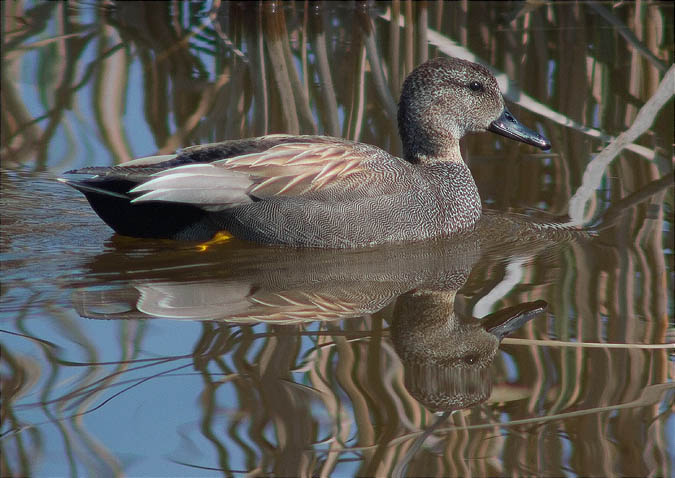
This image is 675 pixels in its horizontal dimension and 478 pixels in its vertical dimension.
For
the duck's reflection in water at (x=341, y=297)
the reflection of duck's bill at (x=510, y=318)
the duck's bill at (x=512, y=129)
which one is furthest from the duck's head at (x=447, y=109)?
the reflection of duck's bill at (x=510, y=318)

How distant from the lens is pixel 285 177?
5.83 m

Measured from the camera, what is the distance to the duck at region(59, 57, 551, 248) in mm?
5648

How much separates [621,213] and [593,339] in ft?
6.71

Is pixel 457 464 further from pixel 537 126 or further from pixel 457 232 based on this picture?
pixel 537 126

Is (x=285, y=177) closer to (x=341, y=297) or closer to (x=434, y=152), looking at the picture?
(x=341, y=297)

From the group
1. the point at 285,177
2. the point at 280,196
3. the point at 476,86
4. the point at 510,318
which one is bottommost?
the point at 510,318

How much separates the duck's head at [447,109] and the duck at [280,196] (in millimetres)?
356

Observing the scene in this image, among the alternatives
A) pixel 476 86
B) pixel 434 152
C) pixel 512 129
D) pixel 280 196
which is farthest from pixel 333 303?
pixel 512 129

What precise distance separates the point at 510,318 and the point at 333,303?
82 centimetres

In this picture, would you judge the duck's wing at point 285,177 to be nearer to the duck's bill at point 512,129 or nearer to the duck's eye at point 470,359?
the duck's bill at point 512,129

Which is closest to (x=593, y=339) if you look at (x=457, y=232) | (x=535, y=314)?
(x=535, y=314)

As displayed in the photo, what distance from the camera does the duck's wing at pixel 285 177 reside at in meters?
5.59

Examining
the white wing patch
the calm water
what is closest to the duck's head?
the calm water

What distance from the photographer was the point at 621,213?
646 centimetres
